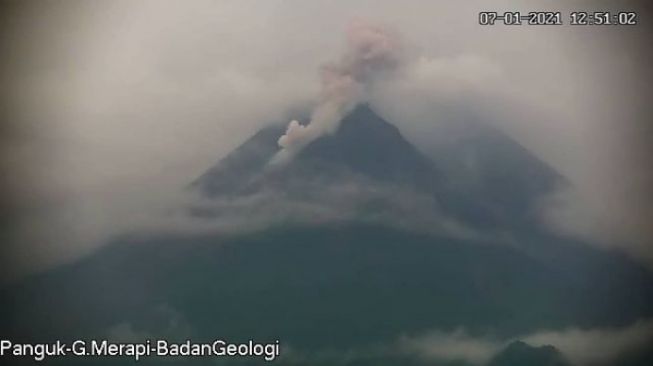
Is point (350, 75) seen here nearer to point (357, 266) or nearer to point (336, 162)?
point (336, 162)

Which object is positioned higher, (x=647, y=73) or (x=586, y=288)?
(x=647, y=73)

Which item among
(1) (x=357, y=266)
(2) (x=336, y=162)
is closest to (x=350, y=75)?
(2) (x=336, y=162)

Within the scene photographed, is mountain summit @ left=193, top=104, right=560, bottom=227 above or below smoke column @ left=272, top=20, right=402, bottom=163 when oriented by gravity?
below

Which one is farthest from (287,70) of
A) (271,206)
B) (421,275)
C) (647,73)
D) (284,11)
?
(647,73)

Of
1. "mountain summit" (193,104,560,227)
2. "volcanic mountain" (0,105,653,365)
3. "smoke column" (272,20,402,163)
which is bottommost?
"volcanic mountain" (0,105,653,365)

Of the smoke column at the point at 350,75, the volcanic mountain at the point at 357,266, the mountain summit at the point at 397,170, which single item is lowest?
the volcanic mountain at the point at 357,266

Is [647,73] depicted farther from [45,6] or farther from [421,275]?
[45,6]
